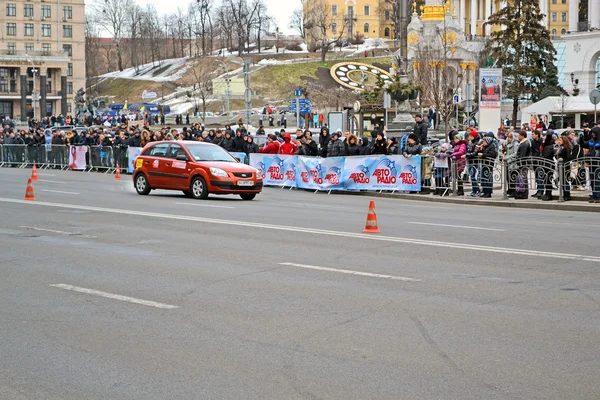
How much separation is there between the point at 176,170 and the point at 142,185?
4.89ft

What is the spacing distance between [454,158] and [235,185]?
6.40 m

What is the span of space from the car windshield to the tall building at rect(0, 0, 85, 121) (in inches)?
4135

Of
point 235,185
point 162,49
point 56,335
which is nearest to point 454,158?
point 235,185

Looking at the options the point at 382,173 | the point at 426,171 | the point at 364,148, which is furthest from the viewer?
the point at 364,148

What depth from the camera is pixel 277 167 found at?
33031 millimetres

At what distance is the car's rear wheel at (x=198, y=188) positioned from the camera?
25672mm

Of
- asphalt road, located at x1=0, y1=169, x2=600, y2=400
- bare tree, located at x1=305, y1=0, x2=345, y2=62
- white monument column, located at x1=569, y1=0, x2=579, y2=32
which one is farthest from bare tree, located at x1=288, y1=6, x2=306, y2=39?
asphalt road, located at x1=0, y1=169, x2=600, y2=400

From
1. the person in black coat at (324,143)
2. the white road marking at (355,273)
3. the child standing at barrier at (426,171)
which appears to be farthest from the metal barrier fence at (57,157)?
→ the white road marking at (355,273)

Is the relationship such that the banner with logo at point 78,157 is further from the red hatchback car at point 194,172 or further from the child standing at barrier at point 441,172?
the child standing at barrier at point 441,172

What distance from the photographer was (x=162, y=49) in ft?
631

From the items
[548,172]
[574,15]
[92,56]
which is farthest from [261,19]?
[548,172]

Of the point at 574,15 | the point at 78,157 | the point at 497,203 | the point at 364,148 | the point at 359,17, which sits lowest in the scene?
the point at 497,203

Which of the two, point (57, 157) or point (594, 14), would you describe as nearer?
point (57, 157)

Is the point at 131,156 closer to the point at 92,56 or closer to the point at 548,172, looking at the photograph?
the point at 548,172
